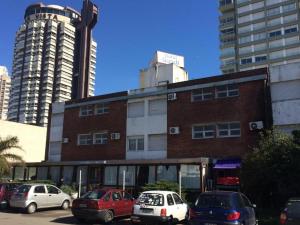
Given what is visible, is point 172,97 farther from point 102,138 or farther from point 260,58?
point 260,58

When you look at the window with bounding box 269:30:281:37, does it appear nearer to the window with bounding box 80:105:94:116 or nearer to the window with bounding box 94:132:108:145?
the window with bounding box 80:105:94:116

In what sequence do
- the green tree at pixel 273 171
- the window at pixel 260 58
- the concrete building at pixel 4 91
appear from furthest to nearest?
the concrete building at pixel 4 91 → the window at pixel 260 58 → the green tree at pixel 273 171

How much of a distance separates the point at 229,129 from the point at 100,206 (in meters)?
13.5

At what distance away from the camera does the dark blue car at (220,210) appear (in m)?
13.2

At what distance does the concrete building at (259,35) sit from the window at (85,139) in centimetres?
5652

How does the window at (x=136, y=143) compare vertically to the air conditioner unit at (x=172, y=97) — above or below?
below

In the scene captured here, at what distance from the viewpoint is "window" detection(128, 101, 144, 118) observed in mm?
33312

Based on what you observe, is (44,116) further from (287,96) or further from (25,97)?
(287,96)

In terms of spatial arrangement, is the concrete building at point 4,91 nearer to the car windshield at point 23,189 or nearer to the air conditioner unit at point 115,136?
the air conditioner unit at point 115,136

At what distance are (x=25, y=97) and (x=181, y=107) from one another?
99744 mm

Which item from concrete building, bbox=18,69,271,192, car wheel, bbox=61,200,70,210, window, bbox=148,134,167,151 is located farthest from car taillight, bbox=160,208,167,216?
window, bbox=148,134,167,151

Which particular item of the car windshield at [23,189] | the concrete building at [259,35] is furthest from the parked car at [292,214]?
the concrete building at [259,35]

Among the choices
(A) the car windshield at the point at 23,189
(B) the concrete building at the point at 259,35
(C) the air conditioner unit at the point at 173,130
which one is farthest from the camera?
(B) the concrete building at the point at 259,35

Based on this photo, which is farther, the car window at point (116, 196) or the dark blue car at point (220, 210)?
the car window at point (116, 196)
